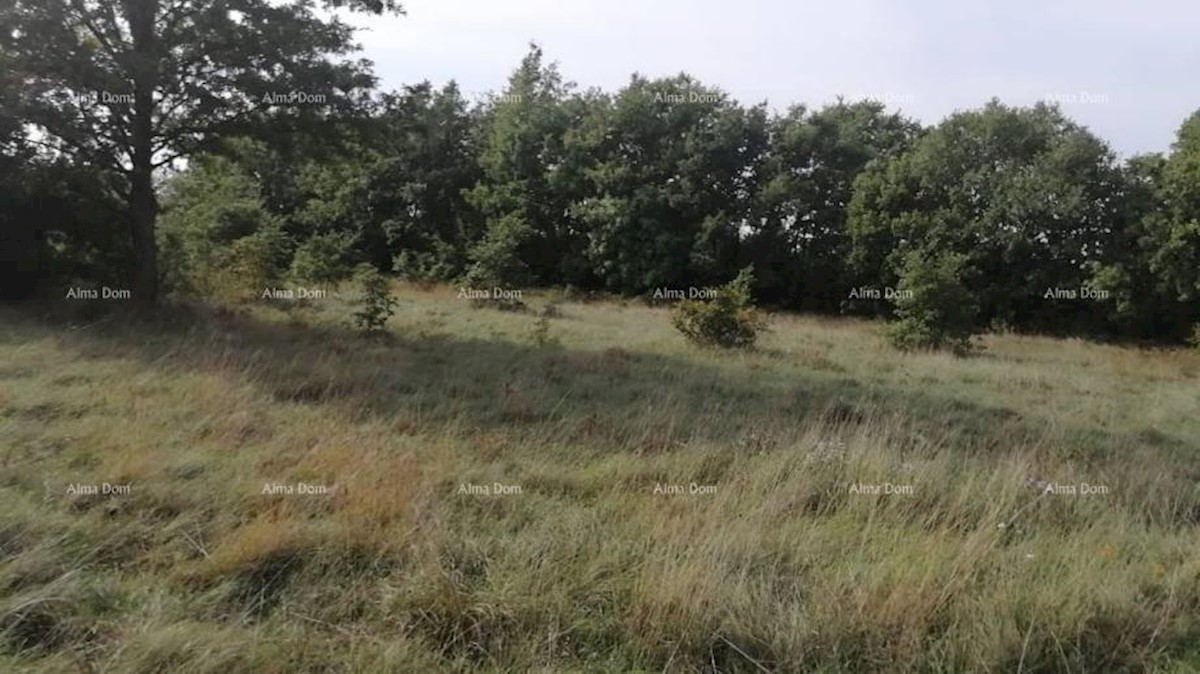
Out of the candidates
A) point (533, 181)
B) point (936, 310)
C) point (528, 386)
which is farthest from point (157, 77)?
point (533, 181)

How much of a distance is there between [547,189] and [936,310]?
68.5ft

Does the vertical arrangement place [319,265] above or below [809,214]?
below

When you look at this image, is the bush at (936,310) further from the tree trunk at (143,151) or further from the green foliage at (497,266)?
the tree trunk at (143,151)

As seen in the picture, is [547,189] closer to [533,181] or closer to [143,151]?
[533,181]

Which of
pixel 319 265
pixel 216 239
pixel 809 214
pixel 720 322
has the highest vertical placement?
pixel 809 214

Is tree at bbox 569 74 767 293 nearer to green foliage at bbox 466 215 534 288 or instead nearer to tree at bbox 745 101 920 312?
tree at bbox 745 101 920 312

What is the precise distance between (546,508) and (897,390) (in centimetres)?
761

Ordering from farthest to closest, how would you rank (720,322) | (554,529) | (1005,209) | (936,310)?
(1005,209) < (936,310) < (720,322) < (554,529)

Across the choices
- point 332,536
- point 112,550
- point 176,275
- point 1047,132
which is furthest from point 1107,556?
point 1047,132

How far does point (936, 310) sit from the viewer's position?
56.5ft

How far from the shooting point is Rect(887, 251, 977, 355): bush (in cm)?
1712

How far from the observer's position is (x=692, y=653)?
3.18m

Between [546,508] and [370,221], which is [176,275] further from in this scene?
[370,221]

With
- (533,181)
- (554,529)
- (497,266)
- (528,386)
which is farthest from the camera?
(533,181)
